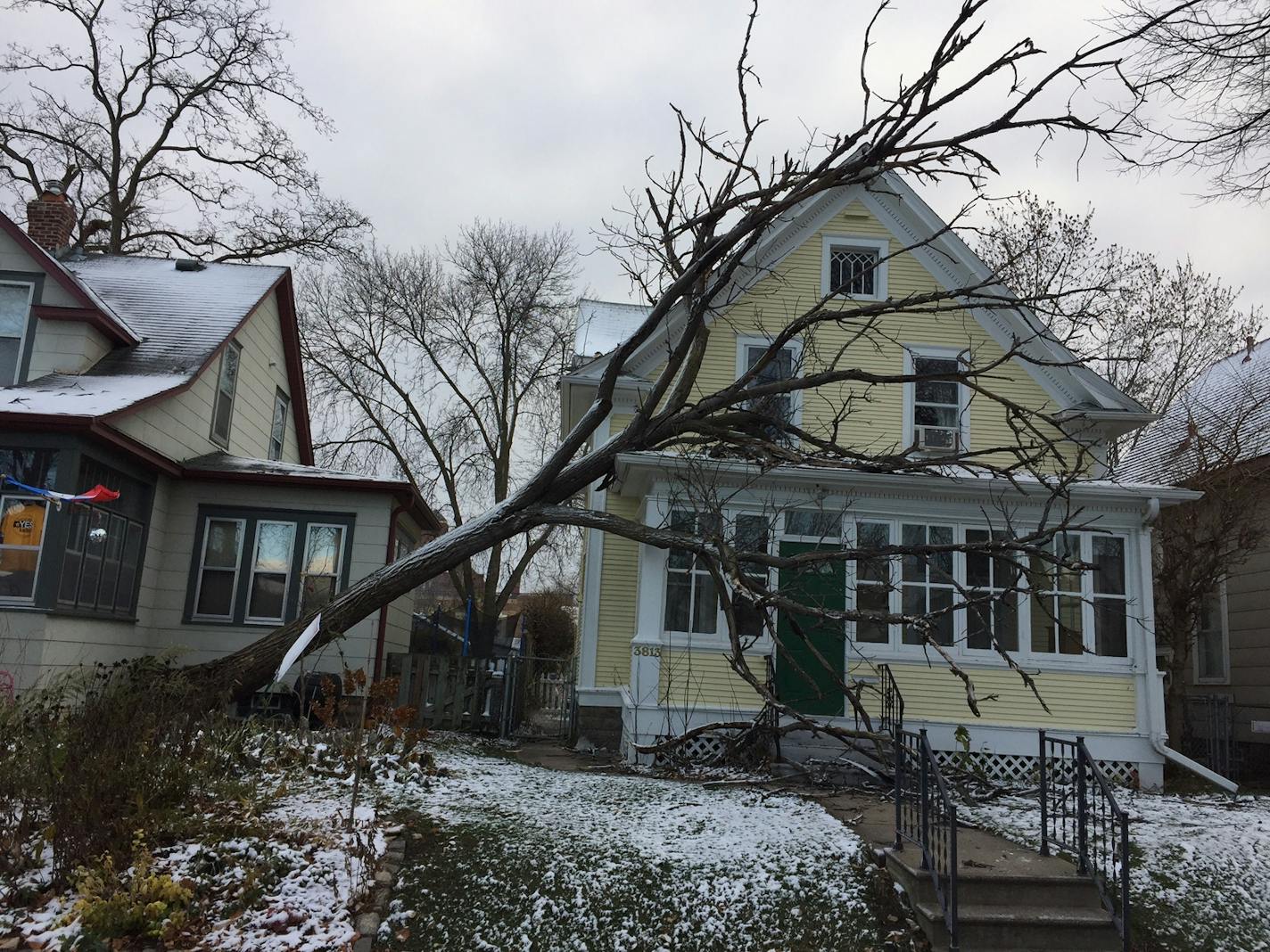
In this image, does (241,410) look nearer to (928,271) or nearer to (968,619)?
(928,271)

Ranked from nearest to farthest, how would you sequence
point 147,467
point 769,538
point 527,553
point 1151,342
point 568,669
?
1. point 769,538
2. point 147,467
3. point 568,669
4. point 1151,342
5. point 527,553

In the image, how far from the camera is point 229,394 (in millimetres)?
15984

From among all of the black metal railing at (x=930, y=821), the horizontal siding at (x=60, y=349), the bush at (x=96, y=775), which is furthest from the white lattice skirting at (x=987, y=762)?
the horizontal siding at (x=60, y=349)

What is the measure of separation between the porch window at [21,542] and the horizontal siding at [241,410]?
1401 mm

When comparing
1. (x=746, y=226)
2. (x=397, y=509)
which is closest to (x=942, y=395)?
(x=746, y=226)

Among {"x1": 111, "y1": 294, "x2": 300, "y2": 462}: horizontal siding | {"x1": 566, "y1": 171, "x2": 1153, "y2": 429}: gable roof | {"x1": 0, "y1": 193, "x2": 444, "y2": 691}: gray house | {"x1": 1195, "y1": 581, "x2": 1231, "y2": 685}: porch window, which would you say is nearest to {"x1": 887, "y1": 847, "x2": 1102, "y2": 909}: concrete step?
{"x1": 0, "y1": 193, "x2": 444, "y2": 691}: gray house

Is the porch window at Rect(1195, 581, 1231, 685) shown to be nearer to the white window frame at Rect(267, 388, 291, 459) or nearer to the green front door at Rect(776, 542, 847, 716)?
the green front door at Rect(776, 542, 847, 716)

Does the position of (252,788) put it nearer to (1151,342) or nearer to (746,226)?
(746,226)

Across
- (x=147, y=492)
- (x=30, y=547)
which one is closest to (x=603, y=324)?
(x=147, y=492)

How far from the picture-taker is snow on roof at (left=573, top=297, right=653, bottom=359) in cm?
1684

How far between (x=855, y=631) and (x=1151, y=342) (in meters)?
13.7

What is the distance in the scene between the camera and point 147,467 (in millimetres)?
13047

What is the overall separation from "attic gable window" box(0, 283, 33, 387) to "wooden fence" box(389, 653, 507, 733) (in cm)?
664

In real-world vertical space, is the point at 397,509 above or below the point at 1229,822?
above
